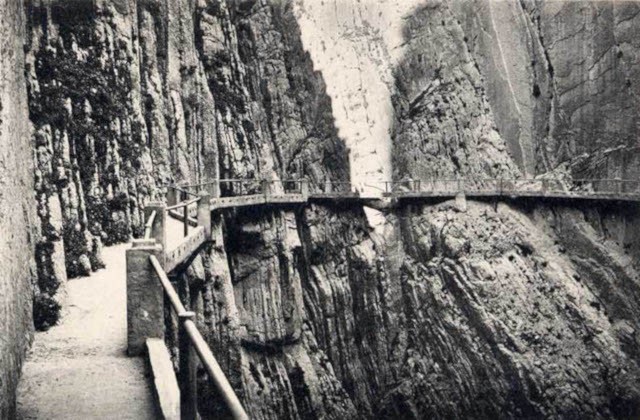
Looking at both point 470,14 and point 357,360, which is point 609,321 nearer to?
point 357,360

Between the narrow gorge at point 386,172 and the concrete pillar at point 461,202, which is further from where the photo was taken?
the concrete pillar at point 461,202

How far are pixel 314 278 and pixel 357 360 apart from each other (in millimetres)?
4714

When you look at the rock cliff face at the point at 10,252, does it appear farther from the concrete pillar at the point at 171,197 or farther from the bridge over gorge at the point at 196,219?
the concrete pillar at the point at 171,197

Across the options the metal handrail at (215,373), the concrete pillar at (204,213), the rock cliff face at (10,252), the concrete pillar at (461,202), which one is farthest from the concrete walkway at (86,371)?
the concrete pillar at (461,202)

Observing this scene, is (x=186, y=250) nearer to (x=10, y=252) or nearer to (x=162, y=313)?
(x=162, y=313)

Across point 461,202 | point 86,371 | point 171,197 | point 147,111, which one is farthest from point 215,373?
point 461,202

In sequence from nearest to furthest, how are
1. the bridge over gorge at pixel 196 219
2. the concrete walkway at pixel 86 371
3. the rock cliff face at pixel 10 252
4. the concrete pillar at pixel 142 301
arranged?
the bridge over gorge at pixel 196 219 < the rock cliff face at pixel 10 252 < the concrete walkway at pixel 86 371 < the concrete pillar at pixel 142 301

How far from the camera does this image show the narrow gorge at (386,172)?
26.1 metres

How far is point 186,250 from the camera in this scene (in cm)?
1784

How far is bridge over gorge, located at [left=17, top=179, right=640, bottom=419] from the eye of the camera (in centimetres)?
704

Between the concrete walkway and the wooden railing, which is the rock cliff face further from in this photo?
the wooden railing

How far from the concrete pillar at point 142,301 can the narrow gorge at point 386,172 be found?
12.0 metres

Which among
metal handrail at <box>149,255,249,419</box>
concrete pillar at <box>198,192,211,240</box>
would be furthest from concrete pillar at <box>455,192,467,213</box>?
metal handrail at <box>149,255,249,419</box>

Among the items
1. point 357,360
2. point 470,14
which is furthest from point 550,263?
point 470,14
